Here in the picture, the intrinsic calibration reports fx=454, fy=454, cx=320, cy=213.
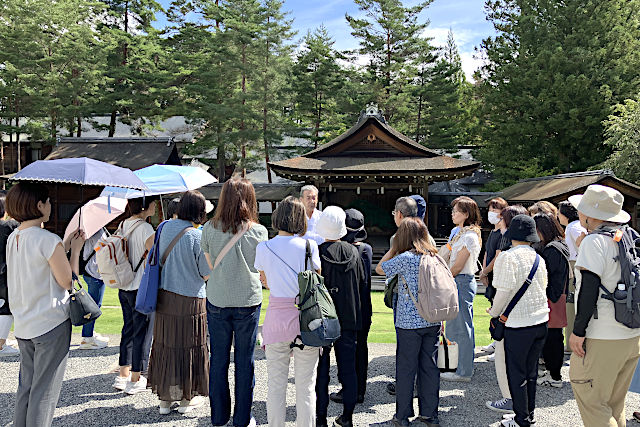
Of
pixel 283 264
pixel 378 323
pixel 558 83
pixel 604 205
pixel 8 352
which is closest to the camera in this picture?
pixel 604 205

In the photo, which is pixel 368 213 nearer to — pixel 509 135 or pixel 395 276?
pixel 509 135

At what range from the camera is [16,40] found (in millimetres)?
20844

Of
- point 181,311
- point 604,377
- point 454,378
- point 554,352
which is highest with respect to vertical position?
point 181,311

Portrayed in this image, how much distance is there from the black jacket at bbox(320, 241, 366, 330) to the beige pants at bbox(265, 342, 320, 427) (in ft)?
1.44

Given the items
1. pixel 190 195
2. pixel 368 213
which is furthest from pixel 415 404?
pixel 368 213

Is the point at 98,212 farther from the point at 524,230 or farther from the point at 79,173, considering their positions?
the point at 524,230

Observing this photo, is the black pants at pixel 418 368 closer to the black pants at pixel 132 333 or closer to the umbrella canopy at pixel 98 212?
the black pants at pixel 132 333

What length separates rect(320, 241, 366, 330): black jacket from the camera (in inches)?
132

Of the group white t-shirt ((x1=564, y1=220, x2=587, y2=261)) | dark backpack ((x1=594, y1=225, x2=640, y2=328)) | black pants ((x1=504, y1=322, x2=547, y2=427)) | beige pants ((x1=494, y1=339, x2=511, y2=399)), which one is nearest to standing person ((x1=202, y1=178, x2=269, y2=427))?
black pants ((x1=504, y1=322, x2=547, y2=427))

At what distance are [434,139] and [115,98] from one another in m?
16.6

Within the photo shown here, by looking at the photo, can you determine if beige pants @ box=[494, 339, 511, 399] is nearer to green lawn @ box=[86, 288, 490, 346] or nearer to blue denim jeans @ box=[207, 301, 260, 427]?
blue denim jeans @ box=[207, 301, 260, 427]

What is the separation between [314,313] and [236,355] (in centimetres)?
78

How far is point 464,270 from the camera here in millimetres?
4336

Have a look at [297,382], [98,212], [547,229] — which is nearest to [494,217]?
[547,229]
